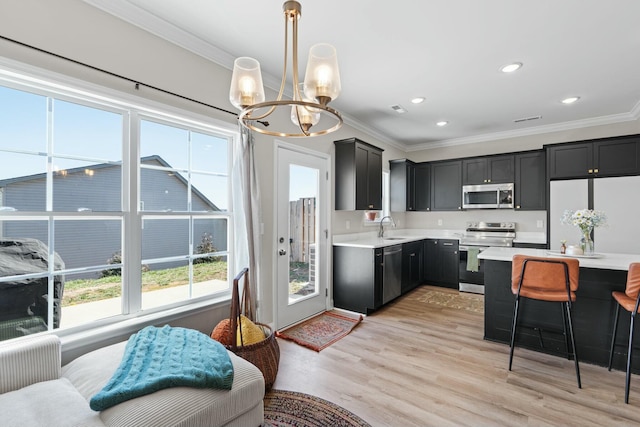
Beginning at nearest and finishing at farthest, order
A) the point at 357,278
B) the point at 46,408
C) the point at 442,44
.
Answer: the point at 46,408 → the point at 442,44 → the point at 357,278

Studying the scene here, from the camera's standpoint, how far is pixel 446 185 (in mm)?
5684

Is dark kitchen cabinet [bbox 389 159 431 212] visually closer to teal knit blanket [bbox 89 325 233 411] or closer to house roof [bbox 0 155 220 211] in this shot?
house roof [bbox 0 155 220 211]

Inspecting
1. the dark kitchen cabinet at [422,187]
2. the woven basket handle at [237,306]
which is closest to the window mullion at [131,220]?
the woven basket handle at [237,306]

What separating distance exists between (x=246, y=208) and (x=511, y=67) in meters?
2.91

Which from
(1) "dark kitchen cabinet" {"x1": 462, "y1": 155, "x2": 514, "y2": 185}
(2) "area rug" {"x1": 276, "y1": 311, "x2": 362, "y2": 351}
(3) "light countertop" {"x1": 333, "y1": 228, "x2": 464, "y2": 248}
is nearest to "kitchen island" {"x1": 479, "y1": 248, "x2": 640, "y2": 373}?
(3) "light countertop" {"x1": 333, "y1": 228, "x2": 464, "y2": 248}

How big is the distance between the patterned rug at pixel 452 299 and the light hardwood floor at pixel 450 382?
97cm

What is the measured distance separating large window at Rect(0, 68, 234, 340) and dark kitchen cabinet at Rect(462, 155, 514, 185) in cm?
445

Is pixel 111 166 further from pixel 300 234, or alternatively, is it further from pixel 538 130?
pixel 538 130

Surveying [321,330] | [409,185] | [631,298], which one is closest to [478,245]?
[409,185]

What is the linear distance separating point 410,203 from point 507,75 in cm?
302

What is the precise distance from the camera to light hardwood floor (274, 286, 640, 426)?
196cm

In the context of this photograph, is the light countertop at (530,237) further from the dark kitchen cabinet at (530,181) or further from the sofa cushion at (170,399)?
the sofa cushion at (170,399)

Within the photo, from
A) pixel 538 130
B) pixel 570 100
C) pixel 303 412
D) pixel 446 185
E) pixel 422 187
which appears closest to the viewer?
pixel 303 412

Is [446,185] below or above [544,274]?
above
